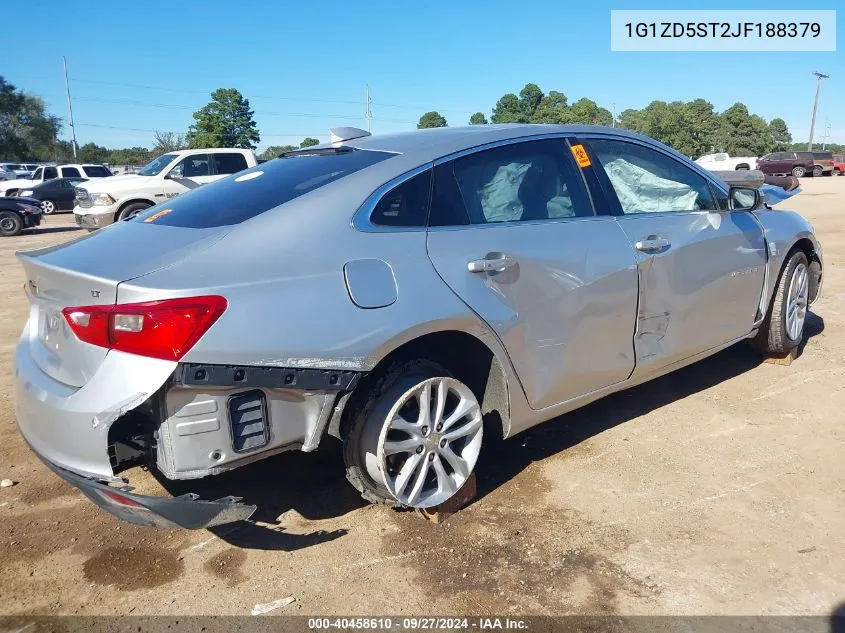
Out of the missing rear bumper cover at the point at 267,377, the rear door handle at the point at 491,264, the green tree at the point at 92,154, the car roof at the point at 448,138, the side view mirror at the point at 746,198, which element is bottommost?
the missing rear bumper cover at the point at 267,377

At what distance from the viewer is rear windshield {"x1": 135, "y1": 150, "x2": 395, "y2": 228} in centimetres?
273

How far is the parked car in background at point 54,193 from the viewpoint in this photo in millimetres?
21859

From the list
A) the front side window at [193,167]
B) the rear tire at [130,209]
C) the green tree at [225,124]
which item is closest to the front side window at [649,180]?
the rear tire at [130,209]

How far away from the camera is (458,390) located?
9.50 feet

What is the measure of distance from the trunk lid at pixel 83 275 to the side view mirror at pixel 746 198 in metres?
3.18

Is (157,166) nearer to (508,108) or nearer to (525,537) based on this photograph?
(525,537)

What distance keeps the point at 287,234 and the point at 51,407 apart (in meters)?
1.02

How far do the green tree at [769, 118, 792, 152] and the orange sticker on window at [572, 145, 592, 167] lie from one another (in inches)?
3538

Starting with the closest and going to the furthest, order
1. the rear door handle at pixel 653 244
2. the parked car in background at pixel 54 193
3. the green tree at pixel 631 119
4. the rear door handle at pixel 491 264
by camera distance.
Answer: the rear door handle at pixel 491 264, the rear door handle at pixel 653 244, the parked car in background at pixel 54 193, the green tree at pixel 631 119

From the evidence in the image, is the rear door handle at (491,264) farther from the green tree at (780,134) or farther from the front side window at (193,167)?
the green tree at (780,134)

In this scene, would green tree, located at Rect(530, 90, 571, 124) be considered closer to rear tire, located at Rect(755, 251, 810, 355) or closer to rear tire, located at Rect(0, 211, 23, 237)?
rear tire, located at Rect(0, 211, 23, 237)

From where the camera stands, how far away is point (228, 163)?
1436cm

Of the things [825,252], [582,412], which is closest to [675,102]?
[825,252]

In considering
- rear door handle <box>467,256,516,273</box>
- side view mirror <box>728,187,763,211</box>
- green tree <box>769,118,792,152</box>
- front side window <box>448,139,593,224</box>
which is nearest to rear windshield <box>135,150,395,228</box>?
front side window <box>448,139,593,224</box>
